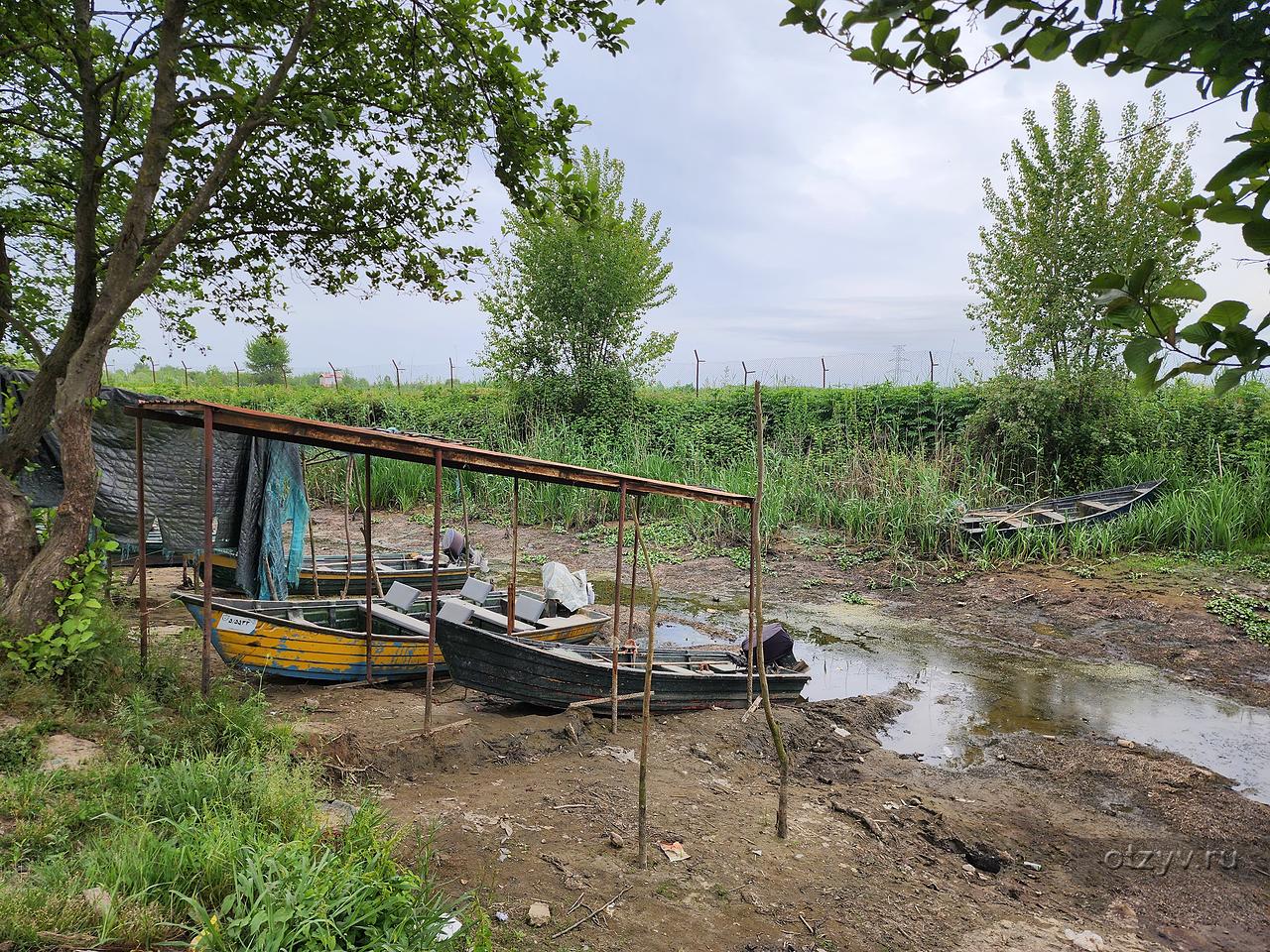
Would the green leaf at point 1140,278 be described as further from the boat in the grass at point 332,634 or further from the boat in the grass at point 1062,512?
the boat in the grass at point 1062,512

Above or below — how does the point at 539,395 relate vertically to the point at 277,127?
below

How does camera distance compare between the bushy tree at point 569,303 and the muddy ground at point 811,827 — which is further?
the bushy tree at point 569,303

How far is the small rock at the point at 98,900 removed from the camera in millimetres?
2723

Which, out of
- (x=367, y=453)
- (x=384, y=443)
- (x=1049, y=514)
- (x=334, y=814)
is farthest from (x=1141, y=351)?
(x=1049, y=514)

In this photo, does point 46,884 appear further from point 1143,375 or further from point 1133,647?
point 1133,647

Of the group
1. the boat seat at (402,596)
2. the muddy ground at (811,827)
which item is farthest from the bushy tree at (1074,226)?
the boat seat at (402,596)

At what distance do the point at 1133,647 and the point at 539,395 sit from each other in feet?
48.5

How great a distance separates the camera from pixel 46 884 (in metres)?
2.84

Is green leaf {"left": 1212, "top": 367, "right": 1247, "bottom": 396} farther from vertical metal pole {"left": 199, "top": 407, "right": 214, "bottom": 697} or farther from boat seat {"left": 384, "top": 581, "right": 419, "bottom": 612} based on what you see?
boat seat {"left": 384, "top": 581, "right": 419, "bottom": 612}

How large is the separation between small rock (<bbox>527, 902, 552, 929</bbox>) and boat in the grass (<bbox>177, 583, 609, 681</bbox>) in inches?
125

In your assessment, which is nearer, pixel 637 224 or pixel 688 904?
pixel 688 904

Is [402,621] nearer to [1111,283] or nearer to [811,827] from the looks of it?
[811,827]

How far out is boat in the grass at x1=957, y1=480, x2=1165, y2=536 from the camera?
1295 centimetres

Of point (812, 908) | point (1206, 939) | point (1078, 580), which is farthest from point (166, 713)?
point (1078, 580)
